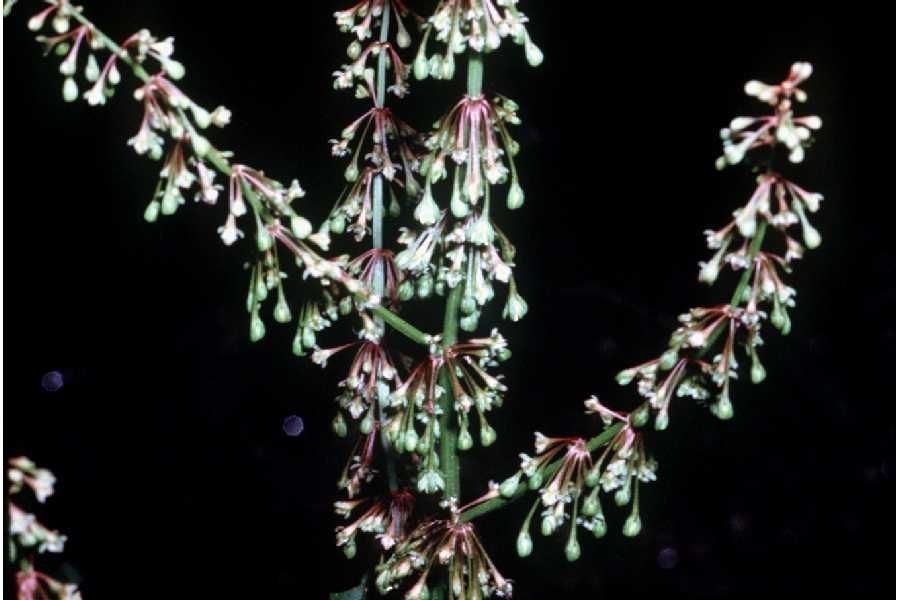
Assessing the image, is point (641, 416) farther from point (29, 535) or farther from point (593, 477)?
point (29, 535)

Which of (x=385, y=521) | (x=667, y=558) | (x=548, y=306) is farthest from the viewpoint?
(x=548, y=306)

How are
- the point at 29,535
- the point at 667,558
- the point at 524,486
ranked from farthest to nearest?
1. the point at 667,558
2. the point at 524,486
3. the point at 29,535

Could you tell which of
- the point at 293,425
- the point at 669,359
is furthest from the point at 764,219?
the point at 293,425

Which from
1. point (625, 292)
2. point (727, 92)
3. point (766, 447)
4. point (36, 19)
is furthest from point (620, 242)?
point (36, 19)

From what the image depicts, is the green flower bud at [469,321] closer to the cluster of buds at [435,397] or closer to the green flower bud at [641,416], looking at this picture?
the cluster of buds at [435,397]

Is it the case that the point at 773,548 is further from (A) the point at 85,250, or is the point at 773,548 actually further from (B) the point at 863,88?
(A) the point at 85,250

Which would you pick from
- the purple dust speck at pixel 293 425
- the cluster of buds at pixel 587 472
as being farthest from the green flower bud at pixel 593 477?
the purple dust speck at pixel 293 425
